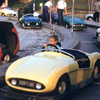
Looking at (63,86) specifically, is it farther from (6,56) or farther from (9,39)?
(9,39)

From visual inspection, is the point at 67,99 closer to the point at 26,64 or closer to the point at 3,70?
the point at 26,64

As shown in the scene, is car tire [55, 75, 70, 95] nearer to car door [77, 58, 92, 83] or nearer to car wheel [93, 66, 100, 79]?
car door [77, 58, 92, 83]

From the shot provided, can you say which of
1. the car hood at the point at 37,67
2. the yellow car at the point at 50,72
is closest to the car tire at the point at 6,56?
the yellow car at the point at 50,72

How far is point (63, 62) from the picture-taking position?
7887mm

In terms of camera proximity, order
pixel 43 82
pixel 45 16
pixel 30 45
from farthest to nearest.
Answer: pixel 45 16 < pixel 30 45 < pixel 43 82

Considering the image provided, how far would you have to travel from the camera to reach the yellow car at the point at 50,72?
23.8 feet

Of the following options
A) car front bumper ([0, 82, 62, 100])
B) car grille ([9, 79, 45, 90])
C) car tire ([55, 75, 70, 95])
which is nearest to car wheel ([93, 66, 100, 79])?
car tire ([55, 75, 70, 95])

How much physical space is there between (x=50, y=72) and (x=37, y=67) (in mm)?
345

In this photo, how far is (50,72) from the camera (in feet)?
24.1

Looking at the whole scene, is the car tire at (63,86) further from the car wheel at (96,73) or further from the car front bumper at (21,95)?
the car wheel at (96,73)

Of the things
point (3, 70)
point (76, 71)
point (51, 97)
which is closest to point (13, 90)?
point (51, 97)

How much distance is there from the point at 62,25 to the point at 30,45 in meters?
7.68

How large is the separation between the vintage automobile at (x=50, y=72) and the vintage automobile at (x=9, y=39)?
3.96 meters

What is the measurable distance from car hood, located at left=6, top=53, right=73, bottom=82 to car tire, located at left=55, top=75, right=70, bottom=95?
10.5 inches
